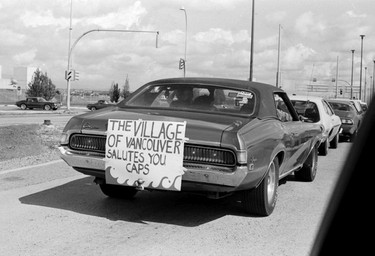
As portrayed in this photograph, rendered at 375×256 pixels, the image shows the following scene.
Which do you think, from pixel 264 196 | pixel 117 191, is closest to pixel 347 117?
pixel 264 196

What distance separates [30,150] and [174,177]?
7.09m

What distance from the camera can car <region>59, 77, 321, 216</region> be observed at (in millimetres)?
4570

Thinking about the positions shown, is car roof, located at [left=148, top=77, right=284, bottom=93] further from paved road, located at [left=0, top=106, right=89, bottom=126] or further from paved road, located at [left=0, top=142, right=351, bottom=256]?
paved road, located at [left=0, top=106, right=89, bottom=126]

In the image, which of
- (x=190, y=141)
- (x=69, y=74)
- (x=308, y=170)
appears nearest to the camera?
(x=190, y=141)

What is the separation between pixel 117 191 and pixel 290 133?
2456 millimetres

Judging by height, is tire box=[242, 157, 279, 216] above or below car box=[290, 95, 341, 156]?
below

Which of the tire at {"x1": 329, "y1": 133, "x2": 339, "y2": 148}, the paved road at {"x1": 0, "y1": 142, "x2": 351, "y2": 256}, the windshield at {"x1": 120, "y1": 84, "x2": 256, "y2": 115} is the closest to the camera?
the paved road at {"x1": 0, "y1": 142, "x2": 351, "y2": 256}

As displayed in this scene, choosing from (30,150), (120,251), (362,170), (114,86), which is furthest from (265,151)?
(114,86)

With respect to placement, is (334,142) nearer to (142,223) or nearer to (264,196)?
(264,196)

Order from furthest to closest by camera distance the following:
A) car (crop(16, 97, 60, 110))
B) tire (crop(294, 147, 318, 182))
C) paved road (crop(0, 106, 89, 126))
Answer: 1. car (crop(16, 97, 60, 110))
2. paved road (crop(0, 106, 89, 126))
3. tire (crop(294, 147, 318, 182))

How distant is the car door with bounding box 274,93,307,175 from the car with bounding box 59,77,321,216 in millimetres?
43

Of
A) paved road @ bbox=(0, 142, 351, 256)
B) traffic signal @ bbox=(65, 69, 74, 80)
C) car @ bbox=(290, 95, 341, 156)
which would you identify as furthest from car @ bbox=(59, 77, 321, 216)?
traffic signal @ bbox=(65, 69, 74, 80)

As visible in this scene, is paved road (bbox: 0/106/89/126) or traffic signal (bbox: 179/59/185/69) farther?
traffic signal (bbox: 179/59/185/69)

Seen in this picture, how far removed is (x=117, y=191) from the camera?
597 centimetres
